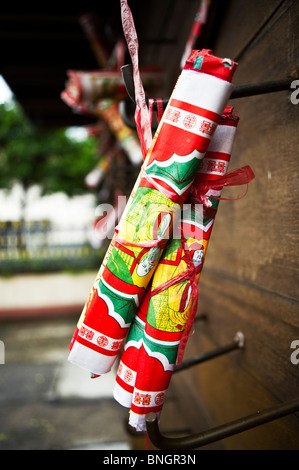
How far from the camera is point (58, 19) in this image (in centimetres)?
247

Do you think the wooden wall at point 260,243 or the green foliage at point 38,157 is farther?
the green foliage at point 38,157

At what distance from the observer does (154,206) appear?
1.87 feet

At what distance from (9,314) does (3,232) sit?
6.17 ft

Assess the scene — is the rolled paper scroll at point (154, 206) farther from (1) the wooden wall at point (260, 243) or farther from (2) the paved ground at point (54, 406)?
(2) the paved ground at point (54, 406)

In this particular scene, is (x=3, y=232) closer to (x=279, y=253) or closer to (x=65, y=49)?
(x=65, y=49)

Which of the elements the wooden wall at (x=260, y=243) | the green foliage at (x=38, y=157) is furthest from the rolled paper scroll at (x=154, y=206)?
the green foliage at (x=38, y=157)

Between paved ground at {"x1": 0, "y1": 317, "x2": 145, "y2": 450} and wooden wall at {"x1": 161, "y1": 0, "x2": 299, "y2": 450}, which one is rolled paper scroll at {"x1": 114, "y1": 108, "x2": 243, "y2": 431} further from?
paved ground at {"x1": 0, "y1": 317, "x2": 145, "y2": 450}

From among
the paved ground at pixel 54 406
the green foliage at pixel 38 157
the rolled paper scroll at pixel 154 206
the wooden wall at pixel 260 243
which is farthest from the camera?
the green foliage at pixel 38 157

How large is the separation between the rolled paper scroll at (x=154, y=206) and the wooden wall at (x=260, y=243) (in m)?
0.24

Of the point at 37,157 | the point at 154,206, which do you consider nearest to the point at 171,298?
the point at 154,206

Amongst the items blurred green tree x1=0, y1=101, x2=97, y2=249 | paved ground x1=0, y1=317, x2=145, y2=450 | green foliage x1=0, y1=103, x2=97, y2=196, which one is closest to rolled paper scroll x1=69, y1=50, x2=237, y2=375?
paved ground x1=0, y1=317, x2=145, y2=450

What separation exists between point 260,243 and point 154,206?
0.41 m

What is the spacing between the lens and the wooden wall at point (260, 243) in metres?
0.72

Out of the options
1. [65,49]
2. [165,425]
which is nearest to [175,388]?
[165,425]
